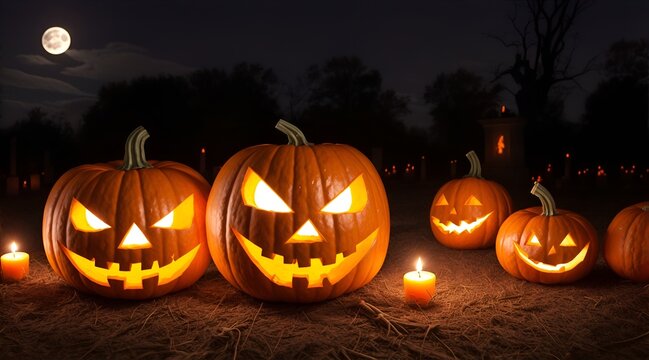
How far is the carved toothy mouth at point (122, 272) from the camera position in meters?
3.20

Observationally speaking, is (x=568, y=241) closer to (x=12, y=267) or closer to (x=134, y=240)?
(x=134, y=240)

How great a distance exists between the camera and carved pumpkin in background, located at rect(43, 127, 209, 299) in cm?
317

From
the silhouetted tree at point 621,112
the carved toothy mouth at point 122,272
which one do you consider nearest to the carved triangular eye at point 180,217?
the carved toothy mouth at point 122,272

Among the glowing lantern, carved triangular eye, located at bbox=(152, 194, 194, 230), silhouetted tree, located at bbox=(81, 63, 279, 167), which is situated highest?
silhouetted tree, located at bbox=(81, 63, 279, 167)

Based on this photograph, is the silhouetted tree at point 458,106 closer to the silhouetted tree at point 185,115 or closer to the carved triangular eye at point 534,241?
the silhouetted tree at point 185,115

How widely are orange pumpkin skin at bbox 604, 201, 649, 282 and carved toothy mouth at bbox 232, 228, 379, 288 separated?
7.40 ft

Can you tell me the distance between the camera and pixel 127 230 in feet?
10.4

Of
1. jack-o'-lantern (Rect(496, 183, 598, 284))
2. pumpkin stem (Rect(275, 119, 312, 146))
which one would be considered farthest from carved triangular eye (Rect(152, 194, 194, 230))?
jack-o'-lantern (Rect(496, 183, 598, 284))

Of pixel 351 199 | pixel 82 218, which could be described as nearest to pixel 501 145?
pixel 351 199

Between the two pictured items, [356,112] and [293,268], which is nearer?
[293,268]

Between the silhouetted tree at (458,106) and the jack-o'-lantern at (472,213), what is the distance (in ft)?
48.7

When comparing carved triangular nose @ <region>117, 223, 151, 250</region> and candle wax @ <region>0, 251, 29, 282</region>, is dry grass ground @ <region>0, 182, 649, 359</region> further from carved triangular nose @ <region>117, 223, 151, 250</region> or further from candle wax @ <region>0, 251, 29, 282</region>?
carved triangular nose @ <region>117, 223, 151, 250</region>

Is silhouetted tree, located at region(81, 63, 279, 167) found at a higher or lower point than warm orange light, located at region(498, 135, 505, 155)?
higher

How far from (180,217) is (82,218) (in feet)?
2.16
